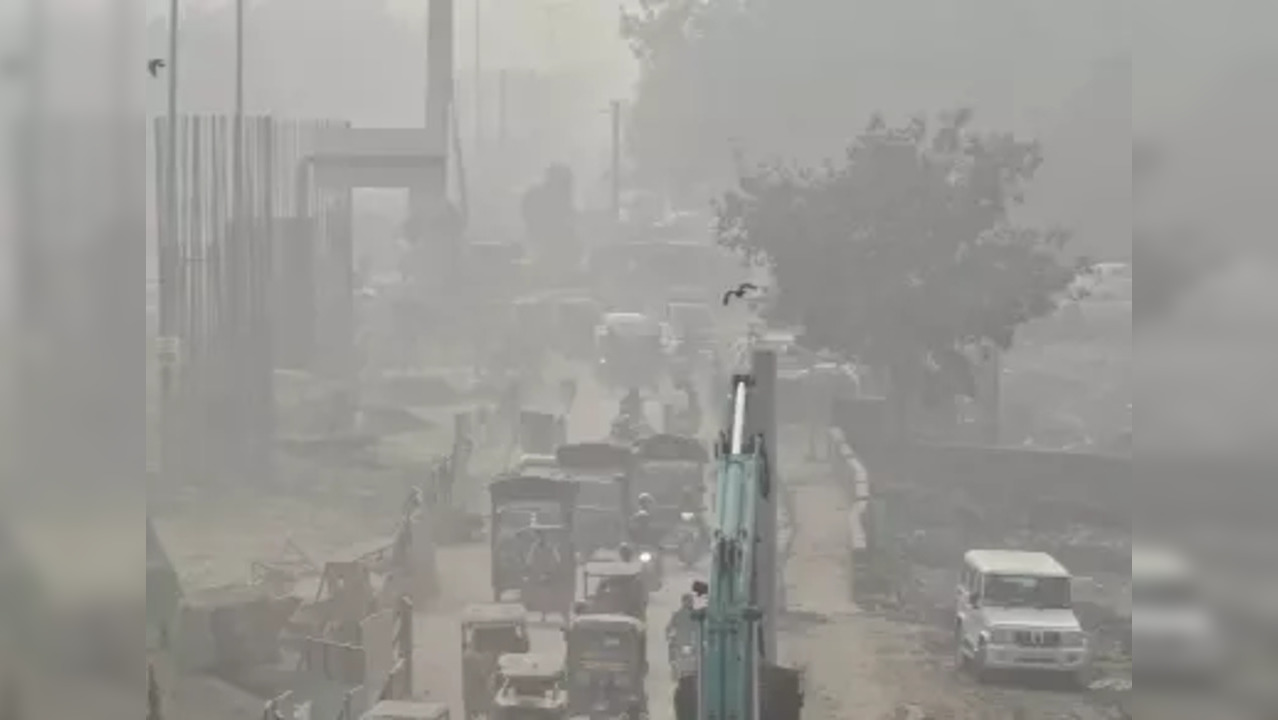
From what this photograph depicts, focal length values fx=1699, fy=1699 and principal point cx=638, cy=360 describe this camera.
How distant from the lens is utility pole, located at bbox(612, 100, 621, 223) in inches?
→ 207

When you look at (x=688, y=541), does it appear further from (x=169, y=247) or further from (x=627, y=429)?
(x=169, y=247)

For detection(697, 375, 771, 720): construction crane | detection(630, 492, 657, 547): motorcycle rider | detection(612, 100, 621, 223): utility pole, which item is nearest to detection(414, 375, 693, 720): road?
detection(630, 492, 657, 547): motorcycle rider

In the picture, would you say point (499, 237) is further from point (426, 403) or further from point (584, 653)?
point (584, 653)

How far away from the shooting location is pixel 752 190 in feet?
16.8

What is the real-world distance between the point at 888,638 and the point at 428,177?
6.81ft

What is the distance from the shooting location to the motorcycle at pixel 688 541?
5168 millimetres

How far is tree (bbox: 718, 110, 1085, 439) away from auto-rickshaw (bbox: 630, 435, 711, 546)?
49 cm

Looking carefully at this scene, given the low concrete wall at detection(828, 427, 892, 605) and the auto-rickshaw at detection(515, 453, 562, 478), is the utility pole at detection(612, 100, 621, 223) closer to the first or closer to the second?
the auto-rickshaw at detection(515, 453, 562, 478)

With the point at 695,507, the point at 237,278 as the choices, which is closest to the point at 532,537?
the point at 695,507

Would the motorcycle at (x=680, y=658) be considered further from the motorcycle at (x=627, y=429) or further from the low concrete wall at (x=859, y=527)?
the motorcycle at (x=627, y=429)

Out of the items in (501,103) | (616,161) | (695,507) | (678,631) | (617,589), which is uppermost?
(501,103)

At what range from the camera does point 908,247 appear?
16.5ft

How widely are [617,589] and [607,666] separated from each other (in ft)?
0.79

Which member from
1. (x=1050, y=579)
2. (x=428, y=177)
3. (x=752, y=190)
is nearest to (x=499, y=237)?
(x=428, y=177)
